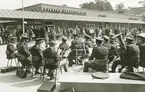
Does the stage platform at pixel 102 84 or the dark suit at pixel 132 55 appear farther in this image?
the dark suit at pixel 132 55

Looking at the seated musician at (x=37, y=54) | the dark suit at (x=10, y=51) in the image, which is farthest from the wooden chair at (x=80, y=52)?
the dark suit at (x=10, y=51)

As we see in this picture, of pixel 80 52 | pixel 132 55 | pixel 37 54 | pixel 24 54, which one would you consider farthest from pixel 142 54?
pixel 24 54

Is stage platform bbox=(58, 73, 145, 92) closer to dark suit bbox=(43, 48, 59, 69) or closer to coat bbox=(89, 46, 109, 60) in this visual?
coat bbox=(89, 46, 109, 60)

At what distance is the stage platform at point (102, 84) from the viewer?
5.84m

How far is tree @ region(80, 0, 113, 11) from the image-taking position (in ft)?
328

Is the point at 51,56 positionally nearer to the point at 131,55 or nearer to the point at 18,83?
the point at 18,83

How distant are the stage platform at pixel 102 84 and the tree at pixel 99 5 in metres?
94.4

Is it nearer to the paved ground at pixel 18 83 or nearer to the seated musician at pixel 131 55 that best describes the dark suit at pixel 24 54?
the paved ground at pixel 18 83

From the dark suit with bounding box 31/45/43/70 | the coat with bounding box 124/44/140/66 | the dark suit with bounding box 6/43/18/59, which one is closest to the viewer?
the coat with bounding box 124/44/140/66

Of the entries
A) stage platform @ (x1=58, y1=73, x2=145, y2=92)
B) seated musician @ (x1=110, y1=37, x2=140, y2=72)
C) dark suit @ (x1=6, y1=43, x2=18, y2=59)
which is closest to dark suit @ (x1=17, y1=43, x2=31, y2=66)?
dark suit @ (x1=6, y1=43, x2=18, y2=59)

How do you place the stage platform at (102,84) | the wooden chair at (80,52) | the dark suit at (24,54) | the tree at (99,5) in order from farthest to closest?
the tree at (99,5)
the wooden chair at (80,52)
the dark suit at (24,54)
the stage platform at (102,84)

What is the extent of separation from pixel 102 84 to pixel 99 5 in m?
98.4

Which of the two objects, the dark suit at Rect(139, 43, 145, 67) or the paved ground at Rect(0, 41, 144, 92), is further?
the dark suit at Rect(139, 43, 145, 67)

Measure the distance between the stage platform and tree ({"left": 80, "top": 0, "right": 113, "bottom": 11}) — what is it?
9442cm
